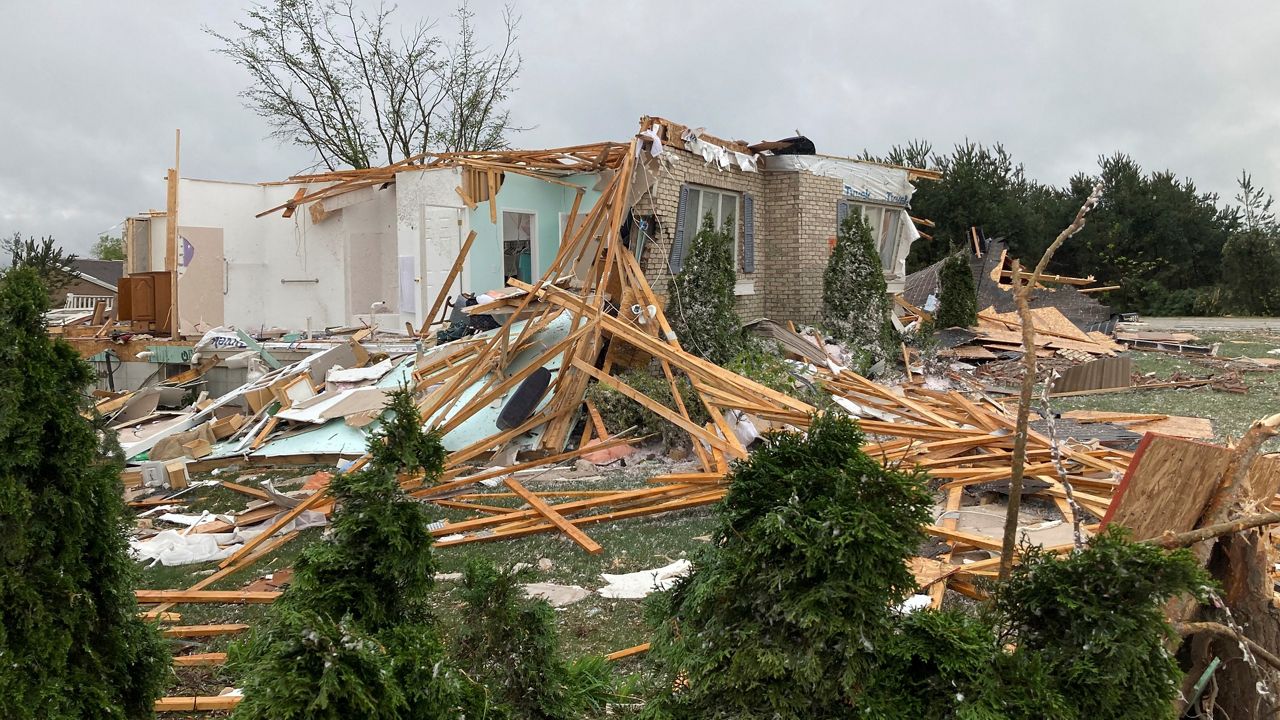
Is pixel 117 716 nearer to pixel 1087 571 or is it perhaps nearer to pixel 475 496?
pixel 1087 571

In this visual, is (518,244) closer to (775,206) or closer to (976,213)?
(775,206)

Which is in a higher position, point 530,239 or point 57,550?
point 530,239

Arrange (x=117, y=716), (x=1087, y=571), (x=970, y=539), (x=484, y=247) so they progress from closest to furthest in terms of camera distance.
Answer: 1. (x=1087, y=571)
2. (x=117, y=716)
3. (x=970, y=539)
4. (x=484, y=247)

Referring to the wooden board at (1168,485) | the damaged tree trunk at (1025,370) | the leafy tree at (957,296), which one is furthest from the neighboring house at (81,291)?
the damaged tree trunk at (1025,370)

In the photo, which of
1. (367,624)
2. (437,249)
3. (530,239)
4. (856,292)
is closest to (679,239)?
(856,292)

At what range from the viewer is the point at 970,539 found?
5152mm

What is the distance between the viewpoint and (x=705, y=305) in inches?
454

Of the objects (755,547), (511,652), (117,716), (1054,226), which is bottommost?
(117,716)

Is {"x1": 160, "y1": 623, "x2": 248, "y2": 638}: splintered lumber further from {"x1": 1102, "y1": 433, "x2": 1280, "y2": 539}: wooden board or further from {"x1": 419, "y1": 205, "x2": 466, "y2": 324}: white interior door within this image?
{"x1": 419, "y1": 205, "x2": 466, "y2": 324}: white interior door

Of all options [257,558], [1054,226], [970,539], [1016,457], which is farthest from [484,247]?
[1054,226]

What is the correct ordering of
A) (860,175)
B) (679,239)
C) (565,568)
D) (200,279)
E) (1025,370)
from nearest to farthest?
(1025,370)
(565,568)
(679,239)
(860,175)
(200,279)

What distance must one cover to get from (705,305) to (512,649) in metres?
9.09

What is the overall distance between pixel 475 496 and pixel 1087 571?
20.3ft

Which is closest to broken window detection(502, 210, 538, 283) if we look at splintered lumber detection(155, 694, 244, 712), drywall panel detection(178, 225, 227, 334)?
drywall panel detection(178, 225, 227, 334)
